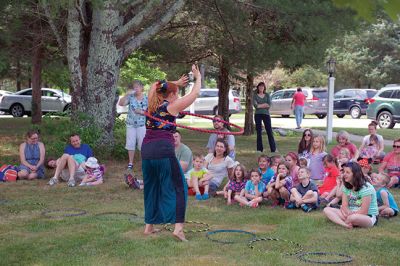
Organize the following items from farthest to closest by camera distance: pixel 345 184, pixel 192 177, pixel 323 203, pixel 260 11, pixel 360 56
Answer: pixel 360 56 → pixel 260 11 → pixel 192 177 → pixel 323 203 → pixel 345 184

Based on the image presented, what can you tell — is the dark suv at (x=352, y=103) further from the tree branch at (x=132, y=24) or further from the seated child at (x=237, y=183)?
the seated child at (x=237, y=183)

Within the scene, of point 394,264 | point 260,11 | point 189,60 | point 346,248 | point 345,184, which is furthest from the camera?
point 189,60

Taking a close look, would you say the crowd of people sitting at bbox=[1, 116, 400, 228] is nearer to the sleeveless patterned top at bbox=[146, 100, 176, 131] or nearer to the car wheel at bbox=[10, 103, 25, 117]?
the sleeveless patterned top at bbox=[146, 100, 176, 131]

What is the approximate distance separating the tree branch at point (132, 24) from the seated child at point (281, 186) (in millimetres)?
5124

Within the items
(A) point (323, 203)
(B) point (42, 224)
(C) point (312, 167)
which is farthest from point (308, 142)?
(B) point (42, 224)

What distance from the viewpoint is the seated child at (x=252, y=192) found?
24.4 feet

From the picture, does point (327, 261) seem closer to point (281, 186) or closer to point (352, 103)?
point (281, 186)

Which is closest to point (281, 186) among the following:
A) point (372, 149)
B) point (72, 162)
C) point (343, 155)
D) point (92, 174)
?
point (343, 155)

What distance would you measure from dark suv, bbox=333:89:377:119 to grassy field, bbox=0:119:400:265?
22942 millimetres

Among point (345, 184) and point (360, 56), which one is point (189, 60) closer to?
point (345, 184)

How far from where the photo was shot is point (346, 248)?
17.8 feet

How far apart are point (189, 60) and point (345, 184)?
11.5 meters

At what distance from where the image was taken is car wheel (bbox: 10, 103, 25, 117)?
29406mm

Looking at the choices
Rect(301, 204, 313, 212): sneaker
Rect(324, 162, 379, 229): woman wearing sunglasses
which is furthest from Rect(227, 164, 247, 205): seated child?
Rect(324, 162, 379, 229): woman wearing sunglasses
